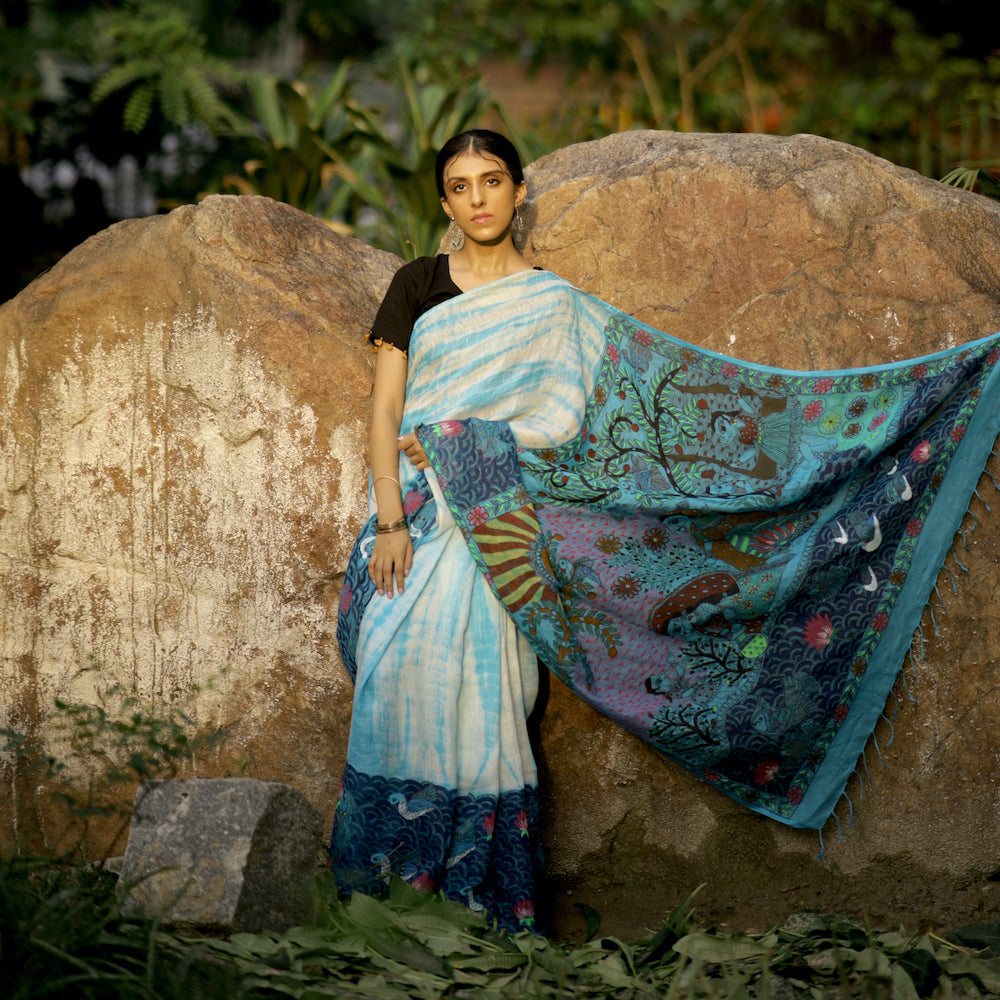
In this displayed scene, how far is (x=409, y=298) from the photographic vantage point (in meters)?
2.73

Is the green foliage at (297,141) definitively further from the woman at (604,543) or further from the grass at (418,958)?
the grass at (418,958)

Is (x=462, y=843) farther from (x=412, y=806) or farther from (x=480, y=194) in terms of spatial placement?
(x=480, y=194)

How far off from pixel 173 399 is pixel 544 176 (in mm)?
1253

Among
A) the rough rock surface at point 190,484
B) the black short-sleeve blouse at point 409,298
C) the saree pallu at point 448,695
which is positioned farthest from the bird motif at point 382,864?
the black short-sleeve blouse at point 409,298

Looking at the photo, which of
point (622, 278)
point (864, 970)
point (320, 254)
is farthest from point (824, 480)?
point (320, 254)

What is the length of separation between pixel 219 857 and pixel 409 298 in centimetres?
142

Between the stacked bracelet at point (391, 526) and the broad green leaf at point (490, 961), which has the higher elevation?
the stacked bracelet at point (391, 526)

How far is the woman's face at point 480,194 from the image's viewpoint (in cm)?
265

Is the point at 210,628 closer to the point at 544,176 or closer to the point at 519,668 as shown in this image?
the point at 519,668

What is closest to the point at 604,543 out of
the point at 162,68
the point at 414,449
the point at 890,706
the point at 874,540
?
the point at 414,449

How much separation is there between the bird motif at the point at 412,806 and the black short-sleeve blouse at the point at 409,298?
112 centimetres

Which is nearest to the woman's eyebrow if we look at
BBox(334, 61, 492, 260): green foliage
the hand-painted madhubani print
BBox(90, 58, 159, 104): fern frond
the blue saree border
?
the hand-painted madhubani print

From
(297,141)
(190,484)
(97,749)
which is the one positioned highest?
(297,141)

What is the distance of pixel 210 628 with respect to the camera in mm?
2945
